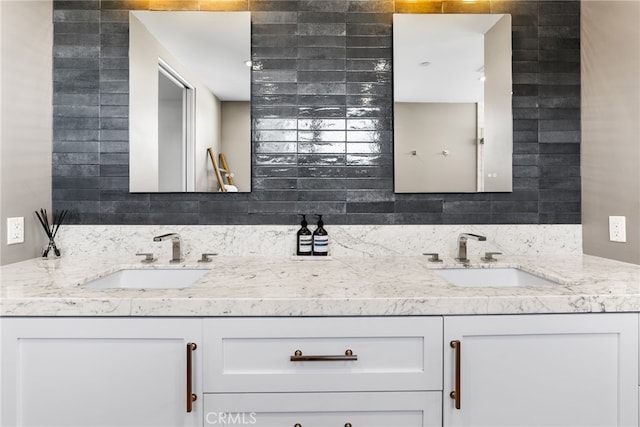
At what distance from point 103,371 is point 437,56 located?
6.01 feet

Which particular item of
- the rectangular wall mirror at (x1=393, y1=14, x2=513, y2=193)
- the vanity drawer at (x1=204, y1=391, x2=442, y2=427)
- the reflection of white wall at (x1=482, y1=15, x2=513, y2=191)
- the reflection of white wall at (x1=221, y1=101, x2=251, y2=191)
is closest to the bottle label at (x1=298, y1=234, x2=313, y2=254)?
the reflection of white wall at (x1=221, y1=101, x2=251, y2=191)

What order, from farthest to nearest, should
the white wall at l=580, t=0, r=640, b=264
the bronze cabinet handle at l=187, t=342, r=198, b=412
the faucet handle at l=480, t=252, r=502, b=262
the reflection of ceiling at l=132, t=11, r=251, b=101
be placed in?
the reflection of ceiling at l=132, t=11, r=251, b=101
the faucet handle at l=480, t=252, r=502, b=262
the white wall at l=580, t=0, r=640, b=264
the bronze cabinet handle at l=187, t=342, r=198, b=412

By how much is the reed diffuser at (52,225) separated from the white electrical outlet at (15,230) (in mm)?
87

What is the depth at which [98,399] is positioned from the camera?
1022mm

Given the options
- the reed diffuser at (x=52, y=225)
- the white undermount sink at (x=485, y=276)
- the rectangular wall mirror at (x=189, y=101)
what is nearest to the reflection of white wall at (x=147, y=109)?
the rectangular wall mirror at (x=189, y=101)

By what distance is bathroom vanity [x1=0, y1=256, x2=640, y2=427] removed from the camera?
102 centimetres

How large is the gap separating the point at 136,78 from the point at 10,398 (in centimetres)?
137

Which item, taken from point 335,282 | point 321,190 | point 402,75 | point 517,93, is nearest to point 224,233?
point 321,190

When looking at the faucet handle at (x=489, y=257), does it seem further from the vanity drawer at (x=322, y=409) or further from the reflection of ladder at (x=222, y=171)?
the reflection of ladder at (x=222, y=171)

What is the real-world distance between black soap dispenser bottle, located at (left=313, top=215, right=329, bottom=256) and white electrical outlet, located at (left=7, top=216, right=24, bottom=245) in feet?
4.17

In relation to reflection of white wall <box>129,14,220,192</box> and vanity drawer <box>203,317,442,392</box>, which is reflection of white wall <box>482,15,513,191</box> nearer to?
vanity drawer <box>203,317,442,392</box>

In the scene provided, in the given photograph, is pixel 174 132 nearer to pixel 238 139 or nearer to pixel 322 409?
pixel 238 139

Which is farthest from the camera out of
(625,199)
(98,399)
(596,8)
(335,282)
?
(596,8)

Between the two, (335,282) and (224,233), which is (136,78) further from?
(335,282)
